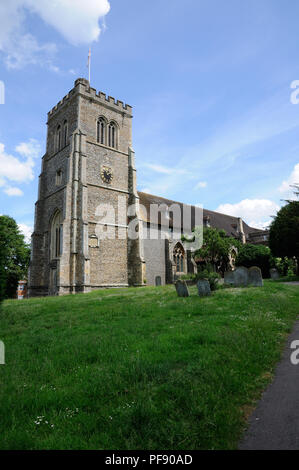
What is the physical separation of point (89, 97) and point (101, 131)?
3.17 meters

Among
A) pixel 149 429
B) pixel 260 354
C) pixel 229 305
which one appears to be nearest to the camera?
pixel 149 429

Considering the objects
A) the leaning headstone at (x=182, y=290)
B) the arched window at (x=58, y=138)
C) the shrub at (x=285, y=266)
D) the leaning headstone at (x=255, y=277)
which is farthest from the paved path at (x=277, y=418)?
the shrub at (x=285, y=266)

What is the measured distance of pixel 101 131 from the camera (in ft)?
90.7

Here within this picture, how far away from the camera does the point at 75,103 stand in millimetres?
26344

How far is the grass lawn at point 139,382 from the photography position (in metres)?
2.89

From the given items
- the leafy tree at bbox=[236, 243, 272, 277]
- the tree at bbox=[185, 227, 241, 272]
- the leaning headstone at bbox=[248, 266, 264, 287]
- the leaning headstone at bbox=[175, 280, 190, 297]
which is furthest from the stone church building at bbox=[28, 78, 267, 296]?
the leaning headstone at bbox=[248, 266, 264, 287]

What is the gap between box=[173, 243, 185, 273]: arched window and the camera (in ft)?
108

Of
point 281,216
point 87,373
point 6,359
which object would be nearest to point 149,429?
point 87,373

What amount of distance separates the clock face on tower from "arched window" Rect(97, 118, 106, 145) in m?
2.80

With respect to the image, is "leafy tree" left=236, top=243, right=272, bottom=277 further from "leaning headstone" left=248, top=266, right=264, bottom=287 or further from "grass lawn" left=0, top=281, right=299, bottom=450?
"grass lawn" left=0, top=281, right=299, bottom=450

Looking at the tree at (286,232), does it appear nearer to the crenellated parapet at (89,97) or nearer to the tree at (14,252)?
the crenellated parapet at (89,97)

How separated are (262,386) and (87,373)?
2.56 meters

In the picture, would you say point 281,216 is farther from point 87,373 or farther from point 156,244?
point 87,373

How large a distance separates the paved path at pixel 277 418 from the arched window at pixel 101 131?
1042 inches
